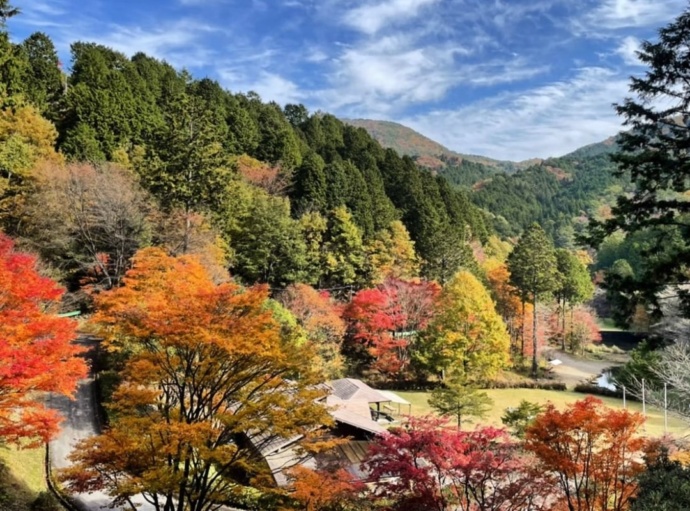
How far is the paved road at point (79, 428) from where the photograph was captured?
1305 cm

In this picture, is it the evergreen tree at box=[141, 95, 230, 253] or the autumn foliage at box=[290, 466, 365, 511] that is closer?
the autumn foliage at box=[290, 466, 365, 511]

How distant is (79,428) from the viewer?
631 inches

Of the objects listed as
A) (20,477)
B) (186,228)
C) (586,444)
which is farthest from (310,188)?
(586,444)

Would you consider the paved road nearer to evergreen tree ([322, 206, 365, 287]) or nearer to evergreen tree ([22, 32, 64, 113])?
evergreen tree ([322, 206, 365, 287])

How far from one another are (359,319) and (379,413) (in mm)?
7536

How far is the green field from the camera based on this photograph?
36.5 ft

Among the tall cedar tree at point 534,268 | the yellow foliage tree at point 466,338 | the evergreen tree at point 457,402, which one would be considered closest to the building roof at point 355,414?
the evergreen tree at point 457,402

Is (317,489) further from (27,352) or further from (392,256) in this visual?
(392,256)

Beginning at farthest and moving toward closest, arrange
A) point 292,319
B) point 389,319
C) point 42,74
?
point 42,74 < point 389,319 < point 292,319

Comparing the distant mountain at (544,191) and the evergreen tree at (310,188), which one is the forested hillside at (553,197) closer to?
the distant mountain at (544,191)

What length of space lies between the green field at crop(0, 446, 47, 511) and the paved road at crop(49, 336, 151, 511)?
594 mm

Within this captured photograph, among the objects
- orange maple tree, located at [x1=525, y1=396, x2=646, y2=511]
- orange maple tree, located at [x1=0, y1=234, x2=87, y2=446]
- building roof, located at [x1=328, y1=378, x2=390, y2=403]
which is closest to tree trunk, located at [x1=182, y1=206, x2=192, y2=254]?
building roof, located at [x1=328, y1=378, x2=390, y2=403]

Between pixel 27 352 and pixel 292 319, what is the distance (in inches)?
554

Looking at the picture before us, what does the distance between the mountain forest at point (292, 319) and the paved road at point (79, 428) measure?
0.18 meters
